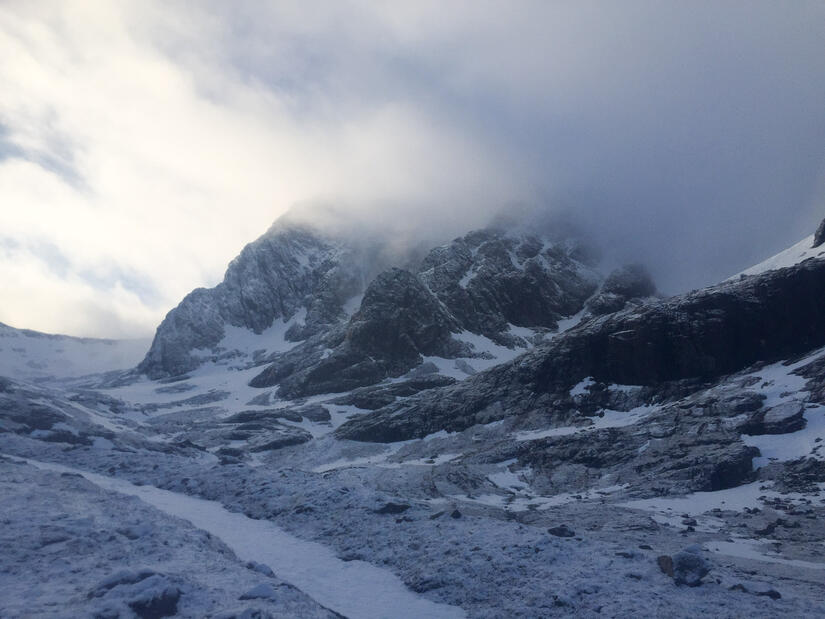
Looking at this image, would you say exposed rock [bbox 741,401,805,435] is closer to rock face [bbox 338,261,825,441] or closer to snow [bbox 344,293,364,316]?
rock face [bbox 338,261,825,441]

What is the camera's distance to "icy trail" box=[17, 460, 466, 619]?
1797cm

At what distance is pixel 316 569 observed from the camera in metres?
21.4

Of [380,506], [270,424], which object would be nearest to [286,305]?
[270,424]

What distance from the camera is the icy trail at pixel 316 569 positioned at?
1797cm

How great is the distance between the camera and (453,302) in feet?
474

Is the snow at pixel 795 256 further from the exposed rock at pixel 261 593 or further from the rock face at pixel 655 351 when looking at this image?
the exposed rock at pixel 261 593

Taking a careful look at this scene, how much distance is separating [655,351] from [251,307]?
480ft

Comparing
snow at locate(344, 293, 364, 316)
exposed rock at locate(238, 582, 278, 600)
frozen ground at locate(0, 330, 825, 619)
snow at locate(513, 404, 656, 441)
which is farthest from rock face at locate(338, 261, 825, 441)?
snow at locate(344, 293, 364, 316)

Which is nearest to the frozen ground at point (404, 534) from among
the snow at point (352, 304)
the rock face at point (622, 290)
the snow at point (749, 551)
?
the snow at point (749, 551)

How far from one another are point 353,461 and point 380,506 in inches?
1599

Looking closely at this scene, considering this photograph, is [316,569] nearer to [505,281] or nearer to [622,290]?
[505,281]

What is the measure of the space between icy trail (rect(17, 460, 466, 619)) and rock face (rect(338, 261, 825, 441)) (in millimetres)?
46197

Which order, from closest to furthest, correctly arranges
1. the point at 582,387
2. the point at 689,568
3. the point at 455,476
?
the point at 689,568 → the point at 455,476 → the point at 582,387

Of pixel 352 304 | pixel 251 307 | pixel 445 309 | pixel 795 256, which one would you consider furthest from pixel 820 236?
pixel 251 307
